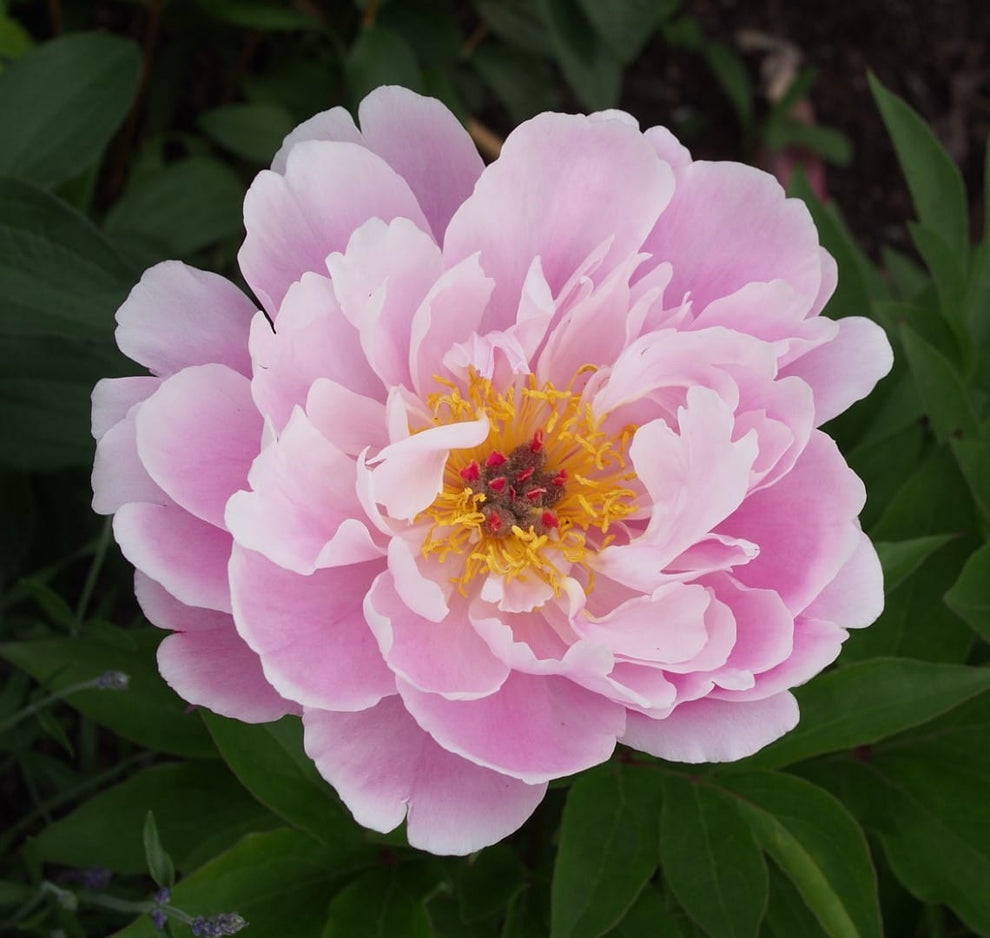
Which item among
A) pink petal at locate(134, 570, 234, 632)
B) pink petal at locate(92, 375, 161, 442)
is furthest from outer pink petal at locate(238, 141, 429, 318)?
pink petal at locate(134, 570, 234, 632)

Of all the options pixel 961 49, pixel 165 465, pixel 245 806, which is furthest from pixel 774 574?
pixel 961 49

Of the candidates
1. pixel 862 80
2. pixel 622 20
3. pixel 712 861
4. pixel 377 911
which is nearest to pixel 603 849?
pixel 712 861

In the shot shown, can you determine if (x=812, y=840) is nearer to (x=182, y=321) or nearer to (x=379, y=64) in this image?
(x=182, y=321)

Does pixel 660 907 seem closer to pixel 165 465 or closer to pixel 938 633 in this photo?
pixel 938 633

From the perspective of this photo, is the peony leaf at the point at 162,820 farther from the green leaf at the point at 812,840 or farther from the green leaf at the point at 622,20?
the green leaf at the point at 622,20

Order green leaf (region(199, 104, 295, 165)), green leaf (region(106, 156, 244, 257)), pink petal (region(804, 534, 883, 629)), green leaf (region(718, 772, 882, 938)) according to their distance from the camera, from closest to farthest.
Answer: pink petal (region(804, 534, 883, 629)), green leaf (region(718, 772, 882, 938)), green leaf (region(106, 156, 244, 257)), green leaf (region(199, 104, 295, 165))

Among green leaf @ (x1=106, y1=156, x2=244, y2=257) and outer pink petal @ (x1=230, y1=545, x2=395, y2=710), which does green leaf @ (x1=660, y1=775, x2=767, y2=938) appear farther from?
green leaf @ (x1=106, y1=156, x2=244, y2=257)
